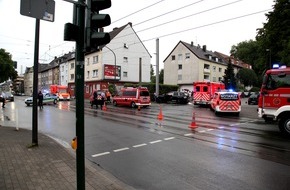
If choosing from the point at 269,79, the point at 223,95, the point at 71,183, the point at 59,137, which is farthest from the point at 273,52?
the point at 71,183

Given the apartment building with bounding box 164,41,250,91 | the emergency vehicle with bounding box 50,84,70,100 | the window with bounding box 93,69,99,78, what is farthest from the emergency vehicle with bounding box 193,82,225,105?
the apartment building with bounding box 164,41,250,91

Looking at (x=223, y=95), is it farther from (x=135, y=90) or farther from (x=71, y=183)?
(x=71, y=183)

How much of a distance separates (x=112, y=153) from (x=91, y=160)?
883 mm

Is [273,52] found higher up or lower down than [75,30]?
higher up

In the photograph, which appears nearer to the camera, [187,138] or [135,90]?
[187,138]

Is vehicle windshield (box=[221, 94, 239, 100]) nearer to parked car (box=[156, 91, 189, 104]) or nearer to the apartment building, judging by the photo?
parked car (box=[156, 91, 189, 104])

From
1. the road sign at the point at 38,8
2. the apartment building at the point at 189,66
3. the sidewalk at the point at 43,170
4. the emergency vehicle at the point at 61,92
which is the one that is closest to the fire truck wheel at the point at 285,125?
the sidewalk at the point at 43,170

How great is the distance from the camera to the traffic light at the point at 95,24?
4.63 meters

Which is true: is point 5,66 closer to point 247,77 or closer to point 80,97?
point 247,77

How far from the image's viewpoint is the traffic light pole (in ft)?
14.9

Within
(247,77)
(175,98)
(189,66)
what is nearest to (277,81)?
(175,98)

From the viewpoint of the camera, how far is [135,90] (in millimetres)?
29891

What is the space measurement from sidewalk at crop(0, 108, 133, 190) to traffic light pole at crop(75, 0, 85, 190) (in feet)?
3.25

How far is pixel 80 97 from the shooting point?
455 cm
